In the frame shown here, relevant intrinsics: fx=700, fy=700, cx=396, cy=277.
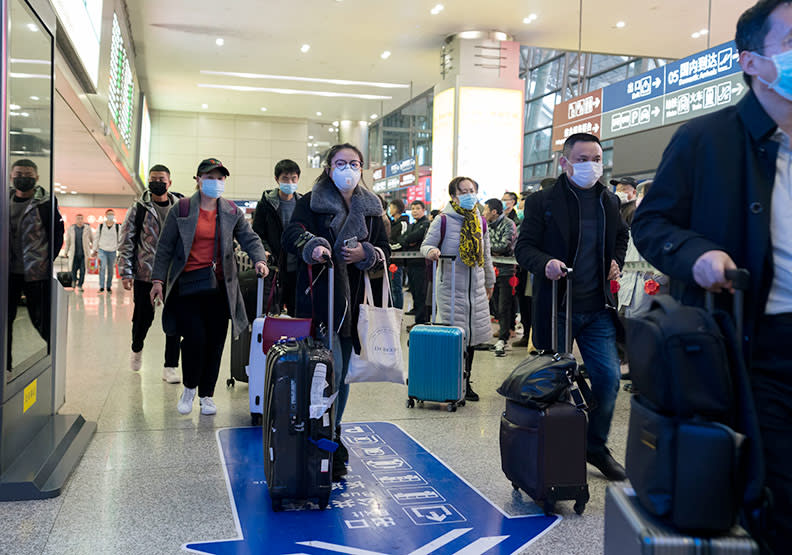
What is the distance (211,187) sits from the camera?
15.0 feet

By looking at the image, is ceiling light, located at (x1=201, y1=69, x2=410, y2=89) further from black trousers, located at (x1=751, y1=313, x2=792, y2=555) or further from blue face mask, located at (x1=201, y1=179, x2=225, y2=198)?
black trousers, located at (x1=751, y1=313, x2=792, y2=555)

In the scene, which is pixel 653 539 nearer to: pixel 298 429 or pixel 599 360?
pixel 298 429

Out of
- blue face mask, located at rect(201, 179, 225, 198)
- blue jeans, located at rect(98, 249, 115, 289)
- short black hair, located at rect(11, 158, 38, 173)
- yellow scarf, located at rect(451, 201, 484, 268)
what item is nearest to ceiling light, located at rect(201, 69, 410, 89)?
blue jeans, located at rect(98, 249, 115, 289)

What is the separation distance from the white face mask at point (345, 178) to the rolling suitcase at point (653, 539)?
2.30 m

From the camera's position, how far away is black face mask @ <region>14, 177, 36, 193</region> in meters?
3.36

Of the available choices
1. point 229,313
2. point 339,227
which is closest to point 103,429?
point 229,313

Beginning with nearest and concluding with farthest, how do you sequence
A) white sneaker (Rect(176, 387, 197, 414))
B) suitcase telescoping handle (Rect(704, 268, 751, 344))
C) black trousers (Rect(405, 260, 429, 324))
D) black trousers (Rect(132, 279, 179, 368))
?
suitcase telescoping handle (Rect(704, 268, 751, 344)) → white sneaker (Rect(176, 387, 197, 414)) → black trousers (Rect(132, 279, 179, 368)) → black trousers (Rect(405, 260, 429, 324))

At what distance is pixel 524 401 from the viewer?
9.80 ft

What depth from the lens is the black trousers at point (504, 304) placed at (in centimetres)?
802

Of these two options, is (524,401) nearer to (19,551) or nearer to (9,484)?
(19,551)

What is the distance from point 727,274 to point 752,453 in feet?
1.15

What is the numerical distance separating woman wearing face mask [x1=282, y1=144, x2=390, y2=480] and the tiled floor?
0.76m

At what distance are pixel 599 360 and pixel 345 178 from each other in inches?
60.6

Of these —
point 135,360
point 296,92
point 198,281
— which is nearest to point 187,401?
point 198,281
